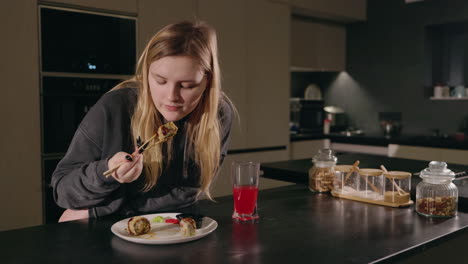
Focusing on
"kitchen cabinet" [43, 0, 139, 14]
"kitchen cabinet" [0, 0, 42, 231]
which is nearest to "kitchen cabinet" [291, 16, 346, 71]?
"kitchen cabinet" [43, 0, 139, 14]

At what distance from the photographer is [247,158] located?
4.00m

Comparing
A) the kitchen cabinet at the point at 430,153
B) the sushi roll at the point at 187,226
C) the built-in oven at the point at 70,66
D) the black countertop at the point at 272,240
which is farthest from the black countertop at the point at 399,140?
the sushi roll at the point at 187,226

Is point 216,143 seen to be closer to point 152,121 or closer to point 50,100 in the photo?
point 152,121

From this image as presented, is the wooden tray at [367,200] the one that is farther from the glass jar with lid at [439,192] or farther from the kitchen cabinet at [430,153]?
the kitchen cabinet at [430,153]

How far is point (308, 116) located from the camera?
4.91m

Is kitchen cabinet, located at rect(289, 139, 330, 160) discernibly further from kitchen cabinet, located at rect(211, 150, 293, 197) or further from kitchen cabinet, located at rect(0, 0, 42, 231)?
kitchen cabinet, located at rect(0, 0, 42, 231)

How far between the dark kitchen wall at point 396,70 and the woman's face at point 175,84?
3.76 metres

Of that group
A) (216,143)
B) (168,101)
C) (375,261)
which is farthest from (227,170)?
(375,261)

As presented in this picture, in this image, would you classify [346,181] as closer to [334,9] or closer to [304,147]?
[304,147]

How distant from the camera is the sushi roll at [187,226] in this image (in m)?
1.11

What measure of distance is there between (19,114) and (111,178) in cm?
189

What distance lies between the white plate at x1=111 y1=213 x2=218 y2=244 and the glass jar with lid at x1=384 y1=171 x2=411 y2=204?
2.26 ft

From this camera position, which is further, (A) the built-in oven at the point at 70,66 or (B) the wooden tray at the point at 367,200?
(A) the built-in oven at the point at 70,66

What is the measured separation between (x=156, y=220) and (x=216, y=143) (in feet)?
1.40
